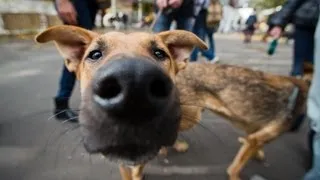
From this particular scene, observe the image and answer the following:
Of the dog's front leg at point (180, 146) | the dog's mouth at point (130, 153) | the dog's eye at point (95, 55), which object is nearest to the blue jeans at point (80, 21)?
the dog's front leg at point (180, 146)

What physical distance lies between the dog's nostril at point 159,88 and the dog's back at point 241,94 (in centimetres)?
182

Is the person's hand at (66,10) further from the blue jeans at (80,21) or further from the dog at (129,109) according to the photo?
the dog at (129,109)

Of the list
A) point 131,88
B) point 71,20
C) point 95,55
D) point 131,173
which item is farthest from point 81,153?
point 131,88

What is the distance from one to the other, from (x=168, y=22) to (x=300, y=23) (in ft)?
6.62

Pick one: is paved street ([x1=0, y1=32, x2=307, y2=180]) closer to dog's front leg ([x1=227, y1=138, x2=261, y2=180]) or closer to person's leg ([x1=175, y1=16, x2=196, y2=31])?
dog's front leg ([x1=227, y1=138, x2=261, y2=180])

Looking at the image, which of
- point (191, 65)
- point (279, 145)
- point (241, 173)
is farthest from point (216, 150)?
point (191, 65)

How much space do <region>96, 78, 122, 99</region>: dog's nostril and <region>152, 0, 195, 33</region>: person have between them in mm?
3767

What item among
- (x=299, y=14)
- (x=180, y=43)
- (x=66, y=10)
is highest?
(x=180, y=43)

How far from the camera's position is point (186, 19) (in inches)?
223

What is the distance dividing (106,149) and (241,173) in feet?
7.47

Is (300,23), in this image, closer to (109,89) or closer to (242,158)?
(242,158)

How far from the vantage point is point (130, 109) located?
1567 millimetres

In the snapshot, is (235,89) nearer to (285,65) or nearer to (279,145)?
(279,145)

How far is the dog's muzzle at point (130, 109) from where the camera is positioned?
1.53m
